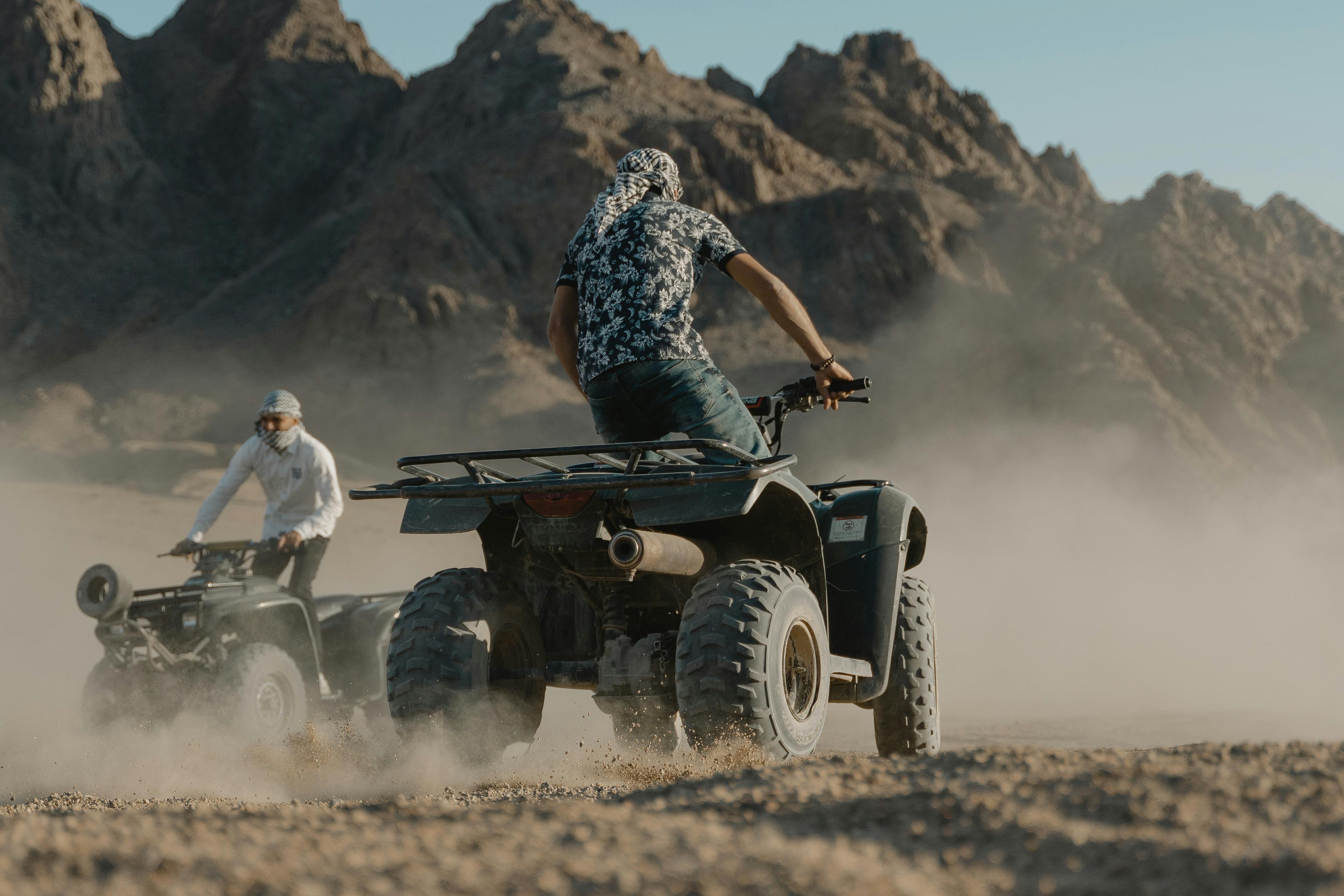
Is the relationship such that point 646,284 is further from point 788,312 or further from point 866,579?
point 866,579

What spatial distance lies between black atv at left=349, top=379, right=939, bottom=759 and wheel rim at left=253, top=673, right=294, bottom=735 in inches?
94.7

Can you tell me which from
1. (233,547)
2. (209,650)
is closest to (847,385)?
(209,650)

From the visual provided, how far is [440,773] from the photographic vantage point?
14.0ft

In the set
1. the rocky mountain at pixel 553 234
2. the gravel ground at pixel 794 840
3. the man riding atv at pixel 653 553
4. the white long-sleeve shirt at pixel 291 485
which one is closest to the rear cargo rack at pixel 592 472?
the man riding atv at pixel 653 553

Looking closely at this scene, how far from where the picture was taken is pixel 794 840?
221cm

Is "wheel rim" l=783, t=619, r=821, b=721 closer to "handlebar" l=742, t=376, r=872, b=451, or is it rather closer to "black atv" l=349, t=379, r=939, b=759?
"black atv" l=349, t=379, r=939, b=759

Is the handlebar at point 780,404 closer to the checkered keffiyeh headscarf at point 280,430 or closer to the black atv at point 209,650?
the black atv at point 209,650

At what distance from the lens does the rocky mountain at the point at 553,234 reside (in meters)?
40.9

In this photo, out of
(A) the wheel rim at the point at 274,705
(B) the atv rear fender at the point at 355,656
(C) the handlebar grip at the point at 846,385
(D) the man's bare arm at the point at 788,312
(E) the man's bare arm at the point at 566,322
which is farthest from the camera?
(B) the atv rear fender at the point at 355,656

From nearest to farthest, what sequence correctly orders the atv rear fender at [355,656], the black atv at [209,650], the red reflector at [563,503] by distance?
the red reflector at [563,503] < the black atv at [209,650] < the atv rear fender at [355,656]

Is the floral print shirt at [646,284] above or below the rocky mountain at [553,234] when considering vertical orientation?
below

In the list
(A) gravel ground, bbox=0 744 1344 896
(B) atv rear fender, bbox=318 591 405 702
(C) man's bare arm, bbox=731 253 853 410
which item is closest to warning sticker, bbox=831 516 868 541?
(C) man's bare arm, bbox=731 253 853 410

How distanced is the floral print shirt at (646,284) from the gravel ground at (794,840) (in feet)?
6.07

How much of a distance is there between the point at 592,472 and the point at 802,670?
93 centimetres
